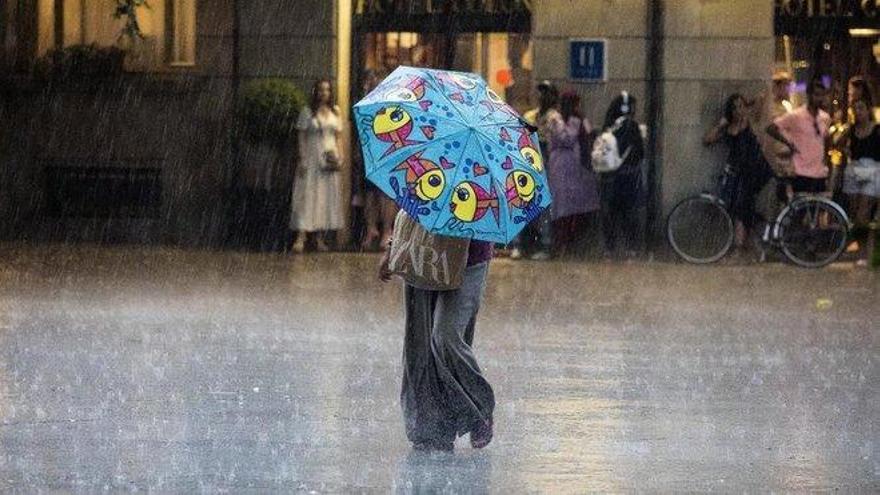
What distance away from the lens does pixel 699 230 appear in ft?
Answer: 68.3

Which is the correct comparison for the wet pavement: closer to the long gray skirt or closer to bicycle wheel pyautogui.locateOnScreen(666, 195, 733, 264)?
the long gray skirt

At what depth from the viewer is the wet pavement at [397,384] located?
839 cm

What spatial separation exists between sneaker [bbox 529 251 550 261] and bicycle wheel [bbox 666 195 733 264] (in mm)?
1276

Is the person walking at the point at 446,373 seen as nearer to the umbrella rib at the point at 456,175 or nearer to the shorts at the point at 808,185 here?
the umbrella rib at the point at 456,175

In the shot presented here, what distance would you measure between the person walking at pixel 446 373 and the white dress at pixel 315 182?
1245 cm

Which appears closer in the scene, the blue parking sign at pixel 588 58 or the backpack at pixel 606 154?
the backpack at pixel 606 154

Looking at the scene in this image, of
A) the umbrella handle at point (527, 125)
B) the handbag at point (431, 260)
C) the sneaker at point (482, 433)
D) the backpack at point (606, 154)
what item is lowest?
the sneaker at point (482, 433)

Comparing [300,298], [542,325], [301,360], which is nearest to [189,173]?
[300,298]

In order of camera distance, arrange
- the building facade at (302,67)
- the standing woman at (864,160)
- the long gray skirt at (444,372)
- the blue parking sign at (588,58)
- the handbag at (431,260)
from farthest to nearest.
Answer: the building facade at (302,67), the blue parking sign at (588,58), the standing woman at (864,160), the long gray skirt at (444,372), the handbag at (431,260)

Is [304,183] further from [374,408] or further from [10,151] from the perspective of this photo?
[374,408]

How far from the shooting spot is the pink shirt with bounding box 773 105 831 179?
2075 centimetres

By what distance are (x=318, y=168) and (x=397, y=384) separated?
1044cm

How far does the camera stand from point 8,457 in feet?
28.0

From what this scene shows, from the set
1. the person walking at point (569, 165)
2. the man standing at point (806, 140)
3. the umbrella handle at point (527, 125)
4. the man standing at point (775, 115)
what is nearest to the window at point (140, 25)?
the person walking at point (569, 165)
